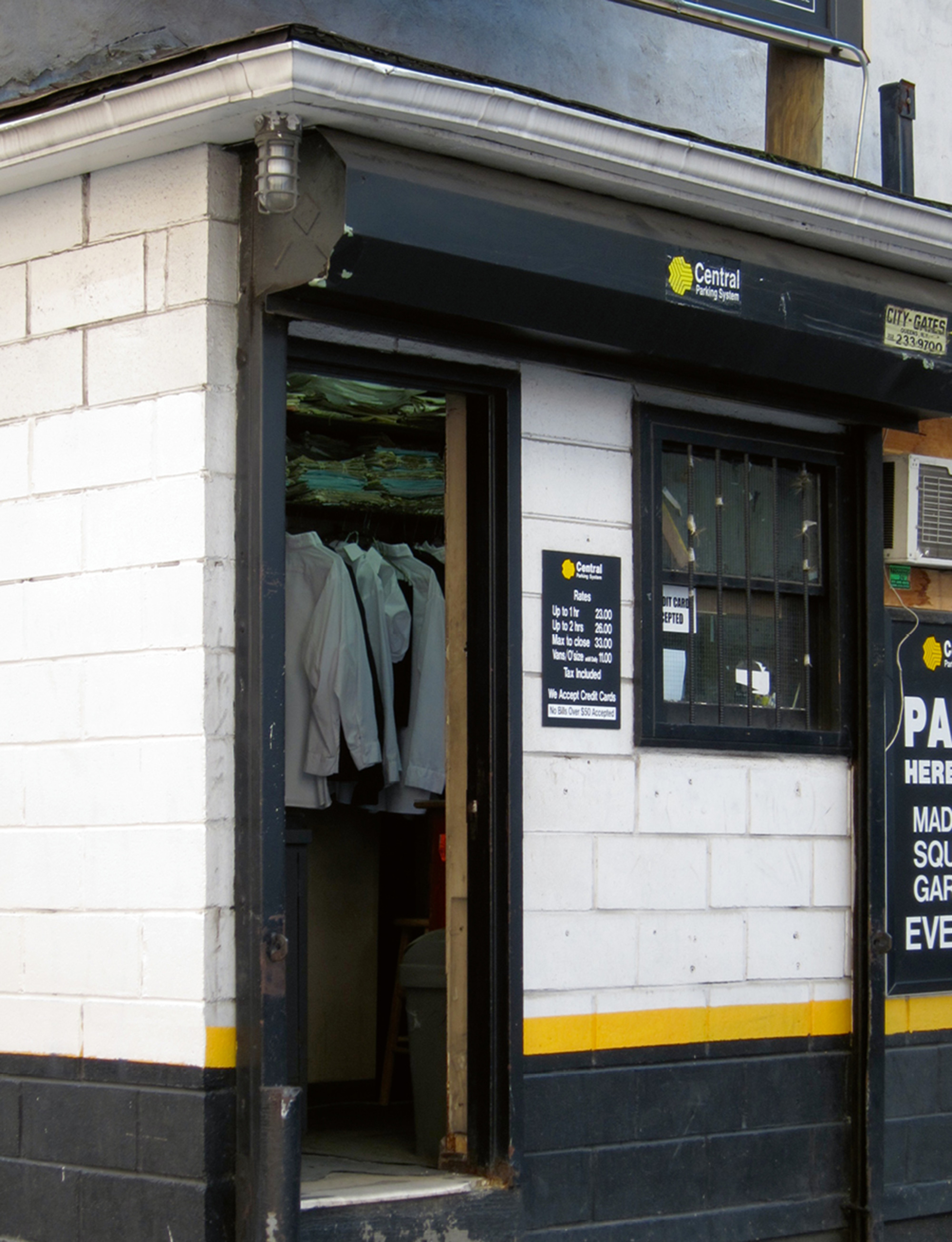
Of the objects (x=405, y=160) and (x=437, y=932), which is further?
(x=437, y=932)

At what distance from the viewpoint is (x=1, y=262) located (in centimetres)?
582

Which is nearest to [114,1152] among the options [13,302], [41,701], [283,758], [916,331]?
[283,758]

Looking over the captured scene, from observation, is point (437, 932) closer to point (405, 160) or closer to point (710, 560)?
point (710, 560)

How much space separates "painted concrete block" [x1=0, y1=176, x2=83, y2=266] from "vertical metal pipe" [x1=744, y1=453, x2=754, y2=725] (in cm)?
271

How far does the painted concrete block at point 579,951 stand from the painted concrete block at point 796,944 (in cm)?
60

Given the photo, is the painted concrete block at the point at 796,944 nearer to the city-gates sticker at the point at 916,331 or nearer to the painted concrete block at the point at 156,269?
the city-gates sticker at the point at 916,331

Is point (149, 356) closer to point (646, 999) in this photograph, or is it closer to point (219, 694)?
point (219, 694)

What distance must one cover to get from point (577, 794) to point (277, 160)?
2.41m

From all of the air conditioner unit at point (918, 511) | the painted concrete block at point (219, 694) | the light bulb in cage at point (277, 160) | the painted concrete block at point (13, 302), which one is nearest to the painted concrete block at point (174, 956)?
the painted concrete block at point (219, 694)

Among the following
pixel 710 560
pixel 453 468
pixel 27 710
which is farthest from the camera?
pixel 710 560

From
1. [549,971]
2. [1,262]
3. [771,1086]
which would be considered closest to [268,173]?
[1,262]

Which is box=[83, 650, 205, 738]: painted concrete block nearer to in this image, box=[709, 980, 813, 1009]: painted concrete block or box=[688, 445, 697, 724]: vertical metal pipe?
box=[688, 445, 697, 724]: vertical metal pipe

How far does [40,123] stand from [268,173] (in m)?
0.83

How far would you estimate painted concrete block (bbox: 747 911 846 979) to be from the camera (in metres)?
6.39
